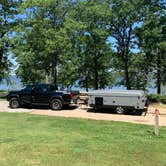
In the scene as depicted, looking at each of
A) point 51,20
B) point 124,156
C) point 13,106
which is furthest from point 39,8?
point 124,156

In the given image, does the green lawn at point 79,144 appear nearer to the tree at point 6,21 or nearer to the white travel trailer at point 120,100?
the white travel trailer at point 120,100

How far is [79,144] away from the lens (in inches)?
491

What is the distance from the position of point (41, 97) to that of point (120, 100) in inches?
204

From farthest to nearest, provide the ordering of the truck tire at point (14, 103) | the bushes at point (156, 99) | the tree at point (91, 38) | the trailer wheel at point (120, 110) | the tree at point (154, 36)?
the tree at point (91, 38)
the tree at point (154, 36)
the bushes at point (156, 99)
the truck tire at point (14, 103)
the trailer wheel at point (120, 110)

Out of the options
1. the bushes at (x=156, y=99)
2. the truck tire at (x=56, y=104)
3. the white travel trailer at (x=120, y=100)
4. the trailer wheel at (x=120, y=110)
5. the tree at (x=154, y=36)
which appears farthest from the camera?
the tree at (x=154, y=36)

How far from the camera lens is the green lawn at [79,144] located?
33.7ft

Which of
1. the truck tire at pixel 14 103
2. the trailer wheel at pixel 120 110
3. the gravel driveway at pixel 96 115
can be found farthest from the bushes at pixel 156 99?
the truck tire at pixel 14 103

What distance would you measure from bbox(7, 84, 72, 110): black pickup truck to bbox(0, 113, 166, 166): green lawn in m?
6.63

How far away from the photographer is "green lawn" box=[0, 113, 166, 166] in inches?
405

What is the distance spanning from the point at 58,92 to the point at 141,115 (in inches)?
213

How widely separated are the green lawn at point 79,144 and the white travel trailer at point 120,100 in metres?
4.66

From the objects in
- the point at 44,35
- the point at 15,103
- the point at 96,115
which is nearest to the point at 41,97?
the point at 15,103

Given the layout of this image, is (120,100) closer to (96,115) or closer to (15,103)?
(96,115)

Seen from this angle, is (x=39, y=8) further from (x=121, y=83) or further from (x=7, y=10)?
(x=121, y=83)
